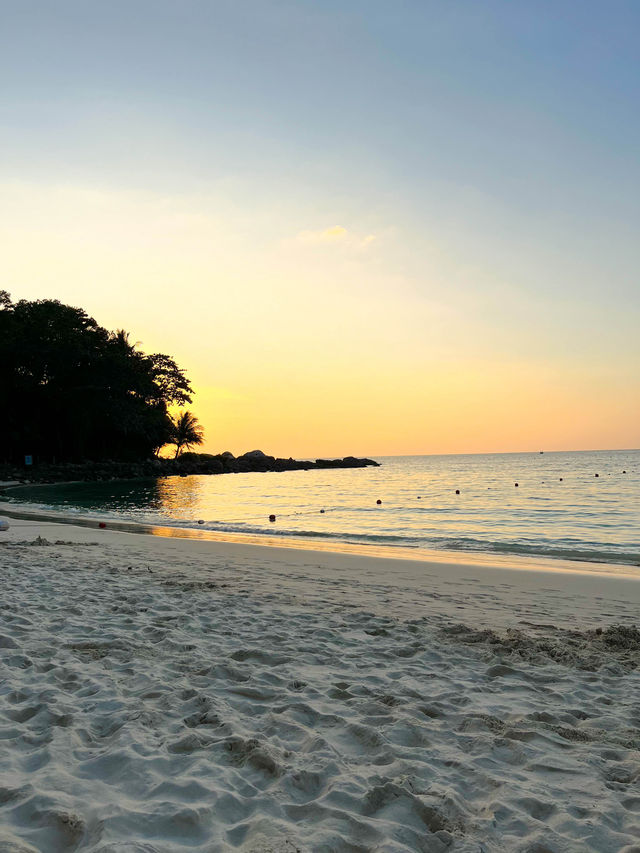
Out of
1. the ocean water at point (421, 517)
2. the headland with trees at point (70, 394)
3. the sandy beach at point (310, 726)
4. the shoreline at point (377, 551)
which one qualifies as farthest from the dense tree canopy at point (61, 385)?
the sandy beach at point (310, 726)

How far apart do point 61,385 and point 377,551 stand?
5287cm

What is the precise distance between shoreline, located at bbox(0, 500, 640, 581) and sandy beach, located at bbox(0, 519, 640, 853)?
516 cm

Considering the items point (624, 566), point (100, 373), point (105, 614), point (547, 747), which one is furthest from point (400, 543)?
point (100, 373)

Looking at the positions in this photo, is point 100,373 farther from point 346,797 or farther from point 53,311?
point 346,797

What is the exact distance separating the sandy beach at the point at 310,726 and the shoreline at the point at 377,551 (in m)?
5.16

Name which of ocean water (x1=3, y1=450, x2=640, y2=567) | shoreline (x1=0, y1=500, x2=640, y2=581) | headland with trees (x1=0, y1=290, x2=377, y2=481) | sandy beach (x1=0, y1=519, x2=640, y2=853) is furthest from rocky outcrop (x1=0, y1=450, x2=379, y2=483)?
sandy beach (x1=0, y1=519, x2=640, y2=853)

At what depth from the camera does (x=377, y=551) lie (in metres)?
15.6

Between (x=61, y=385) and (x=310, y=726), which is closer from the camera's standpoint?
(x=310, y=726)

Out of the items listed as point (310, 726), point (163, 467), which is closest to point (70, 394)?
point (163, 467)

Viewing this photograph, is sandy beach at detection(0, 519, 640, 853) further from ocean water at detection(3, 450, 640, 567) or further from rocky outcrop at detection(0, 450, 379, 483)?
rocky outcrop at detection(0, 450, 379, 483)

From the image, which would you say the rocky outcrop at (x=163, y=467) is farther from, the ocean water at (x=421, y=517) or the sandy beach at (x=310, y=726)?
the sandy beach at (x=310, y=726)

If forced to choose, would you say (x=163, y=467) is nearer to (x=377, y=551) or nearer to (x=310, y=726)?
(x=377, y=551)

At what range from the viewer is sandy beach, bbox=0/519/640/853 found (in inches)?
108

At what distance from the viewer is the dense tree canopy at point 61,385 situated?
56.0 metres
